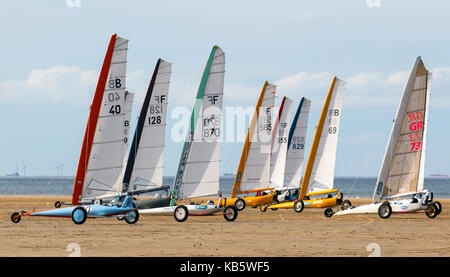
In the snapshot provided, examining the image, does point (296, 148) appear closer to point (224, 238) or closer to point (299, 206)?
point (299, 206)

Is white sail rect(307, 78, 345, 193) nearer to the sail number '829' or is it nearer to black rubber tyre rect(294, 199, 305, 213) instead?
the sail number '829'

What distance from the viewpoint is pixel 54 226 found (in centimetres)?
2670

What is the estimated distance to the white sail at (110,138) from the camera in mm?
28094

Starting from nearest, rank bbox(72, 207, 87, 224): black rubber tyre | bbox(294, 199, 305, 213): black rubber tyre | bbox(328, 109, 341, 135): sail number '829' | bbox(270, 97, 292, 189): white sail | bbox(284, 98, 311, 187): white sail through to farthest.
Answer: bbox(72, 207, 87, 224): black rubber tyre
bbox(294, 199, 305, 213): black rubber tyre
bbox(328, 109, 341, 135): sail number '829'
bbox(270, 97, 292, 189): white sail
bbox(284, 98, 311, 187): white sail

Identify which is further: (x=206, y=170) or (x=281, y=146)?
(x=281, y=146)

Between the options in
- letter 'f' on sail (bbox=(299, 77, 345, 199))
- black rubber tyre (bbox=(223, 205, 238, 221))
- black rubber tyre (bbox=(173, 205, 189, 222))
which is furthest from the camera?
letter 'f' on sail (bbox=(299, 77, 345, 199))

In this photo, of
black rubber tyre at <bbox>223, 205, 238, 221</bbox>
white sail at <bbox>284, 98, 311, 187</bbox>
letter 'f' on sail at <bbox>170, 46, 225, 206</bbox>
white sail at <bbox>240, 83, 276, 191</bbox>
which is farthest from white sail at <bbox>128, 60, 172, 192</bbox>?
white sail at <bbox>284, 98, 311, 187</bbox>

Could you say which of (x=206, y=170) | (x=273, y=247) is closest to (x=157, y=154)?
(x=206, y=170)

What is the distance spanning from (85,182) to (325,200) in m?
15.8

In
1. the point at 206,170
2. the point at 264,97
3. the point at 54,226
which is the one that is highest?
the point at 264,97

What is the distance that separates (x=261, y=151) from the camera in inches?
1697

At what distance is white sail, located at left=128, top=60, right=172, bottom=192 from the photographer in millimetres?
32875

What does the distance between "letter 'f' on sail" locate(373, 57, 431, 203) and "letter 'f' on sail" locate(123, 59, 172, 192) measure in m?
9.98
